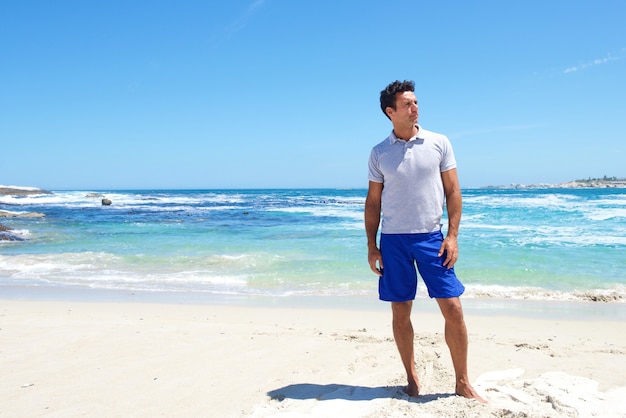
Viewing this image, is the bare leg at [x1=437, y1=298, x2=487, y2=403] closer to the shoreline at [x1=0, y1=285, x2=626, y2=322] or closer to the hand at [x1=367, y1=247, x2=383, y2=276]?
the hand at [x1=367, y1=247, x2=383, y2=276]

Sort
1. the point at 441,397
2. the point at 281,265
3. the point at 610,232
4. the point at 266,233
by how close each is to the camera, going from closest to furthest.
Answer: the point at 441,397, the point at 281,265, the point at 610,232, the point at 266,233

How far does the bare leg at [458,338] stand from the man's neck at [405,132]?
1110mm

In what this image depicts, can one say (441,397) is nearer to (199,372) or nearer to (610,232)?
(199,372)

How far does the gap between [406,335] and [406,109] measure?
Answer: 1575mm

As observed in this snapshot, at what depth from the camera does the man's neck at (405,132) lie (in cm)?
294

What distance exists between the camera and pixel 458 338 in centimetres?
292

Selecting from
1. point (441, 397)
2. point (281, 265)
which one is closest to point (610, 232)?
point (281, 265)

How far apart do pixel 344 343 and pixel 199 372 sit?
1.51 m

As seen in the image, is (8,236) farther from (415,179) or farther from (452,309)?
(452,309)

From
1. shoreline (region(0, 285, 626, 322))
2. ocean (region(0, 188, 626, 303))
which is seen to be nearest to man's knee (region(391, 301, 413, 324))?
shoreline (region(0, 285, 626, 322))

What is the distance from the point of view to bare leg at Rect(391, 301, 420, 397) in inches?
120

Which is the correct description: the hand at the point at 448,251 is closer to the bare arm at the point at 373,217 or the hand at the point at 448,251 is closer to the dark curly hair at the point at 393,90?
the bare arm at the point at 373,217

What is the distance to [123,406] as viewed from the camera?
3109 millimetres

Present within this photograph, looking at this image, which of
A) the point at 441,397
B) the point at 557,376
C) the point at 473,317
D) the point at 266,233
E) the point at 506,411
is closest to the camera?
the point at 506,411
